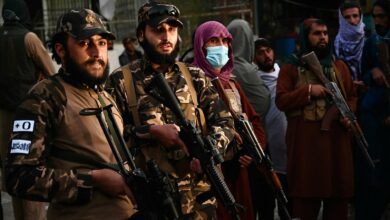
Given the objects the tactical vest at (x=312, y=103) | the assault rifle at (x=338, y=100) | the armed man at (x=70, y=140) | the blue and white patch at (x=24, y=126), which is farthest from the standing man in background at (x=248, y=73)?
the blue and white patch at (x=24, y=126)

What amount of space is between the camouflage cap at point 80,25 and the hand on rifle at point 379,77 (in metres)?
3.01

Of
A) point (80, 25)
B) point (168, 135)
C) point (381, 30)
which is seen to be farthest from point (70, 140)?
point (381, 30)

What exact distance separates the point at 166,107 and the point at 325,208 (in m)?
2.31

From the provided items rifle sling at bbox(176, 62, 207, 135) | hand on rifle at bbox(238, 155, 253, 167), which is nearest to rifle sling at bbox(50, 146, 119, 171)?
rifle sling at bbox(176, 62, 207, 135)

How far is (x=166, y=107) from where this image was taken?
3598 mm

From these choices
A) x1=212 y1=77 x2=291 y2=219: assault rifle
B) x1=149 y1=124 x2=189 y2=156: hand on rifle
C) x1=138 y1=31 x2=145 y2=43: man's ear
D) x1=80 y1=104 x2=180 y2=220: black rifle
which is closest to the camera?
x1=80 y1=104 x2=180 y2=220: black rifle

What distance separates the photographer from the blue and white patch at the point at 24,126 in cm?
280

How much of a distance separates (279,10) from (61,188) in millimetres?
14016

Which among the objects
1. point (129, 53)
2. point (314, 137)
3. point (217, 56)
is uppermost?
point (217, 56)

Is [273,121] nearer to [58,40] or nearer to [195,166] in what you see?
[195,166]

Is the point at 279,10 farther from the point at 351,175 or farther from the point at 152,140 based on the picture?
the point at 152,140

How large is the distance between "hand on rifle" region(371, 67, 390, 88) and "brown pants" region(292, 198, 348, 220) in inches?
35.6

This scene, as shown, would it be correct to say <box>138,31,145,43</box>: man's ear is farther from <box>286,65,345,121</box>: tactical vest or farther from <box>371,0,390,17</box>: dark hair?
<box>371,0,390,17</box>: dark hair

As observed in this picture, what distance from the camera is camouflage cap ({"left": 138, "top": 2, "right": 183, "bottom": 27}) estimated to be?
144 inches
